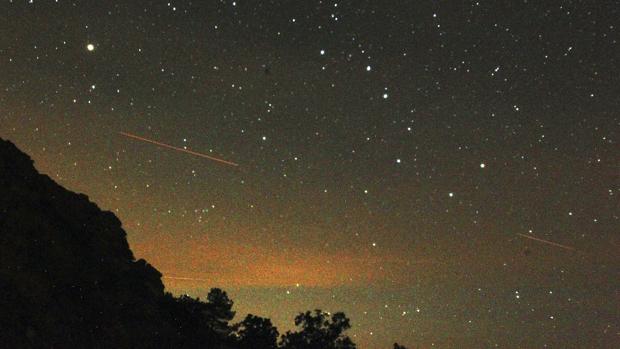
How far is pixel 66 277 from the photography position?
27.0 meters

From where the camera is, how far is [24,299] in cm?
2289

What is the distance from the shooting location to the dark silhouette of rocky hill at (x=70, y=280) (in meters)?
23.1

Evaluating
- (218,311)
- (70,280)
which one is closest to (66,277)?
(70,280)

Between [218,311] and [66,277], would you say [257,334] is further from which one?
[66,277]

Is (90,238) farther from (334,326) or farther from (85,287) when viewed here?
(334,326)

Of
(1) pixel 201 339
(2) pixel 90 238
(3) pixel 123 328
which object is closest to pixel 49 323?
(3) pixel 123 328

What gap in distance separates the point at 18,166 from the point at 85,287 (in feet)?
20.8

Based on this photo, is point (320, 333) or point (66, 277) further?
point (320, 333)

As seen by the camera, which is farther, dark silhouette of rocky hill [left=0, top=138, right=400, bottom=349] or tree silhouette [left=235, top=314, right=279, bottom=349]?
tree silhouette [left=235, top=314, right=279, bottom=349]

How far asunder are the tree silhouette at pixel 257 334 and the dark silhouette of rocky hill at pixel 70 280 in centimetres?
576

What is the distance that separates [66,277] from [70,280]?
0.24 m

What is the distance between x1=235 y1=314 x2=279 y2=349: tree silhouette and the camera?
45125mm

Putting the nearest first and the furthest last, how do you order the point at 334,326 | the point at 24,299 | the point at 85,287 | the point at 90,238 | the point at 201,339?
the point at 24,299 < the point at 85,287 < the point at 90,238 < the point at 201,339 < the point at 334,326

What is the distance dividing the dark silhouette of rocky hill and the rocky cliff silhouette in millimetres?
42
